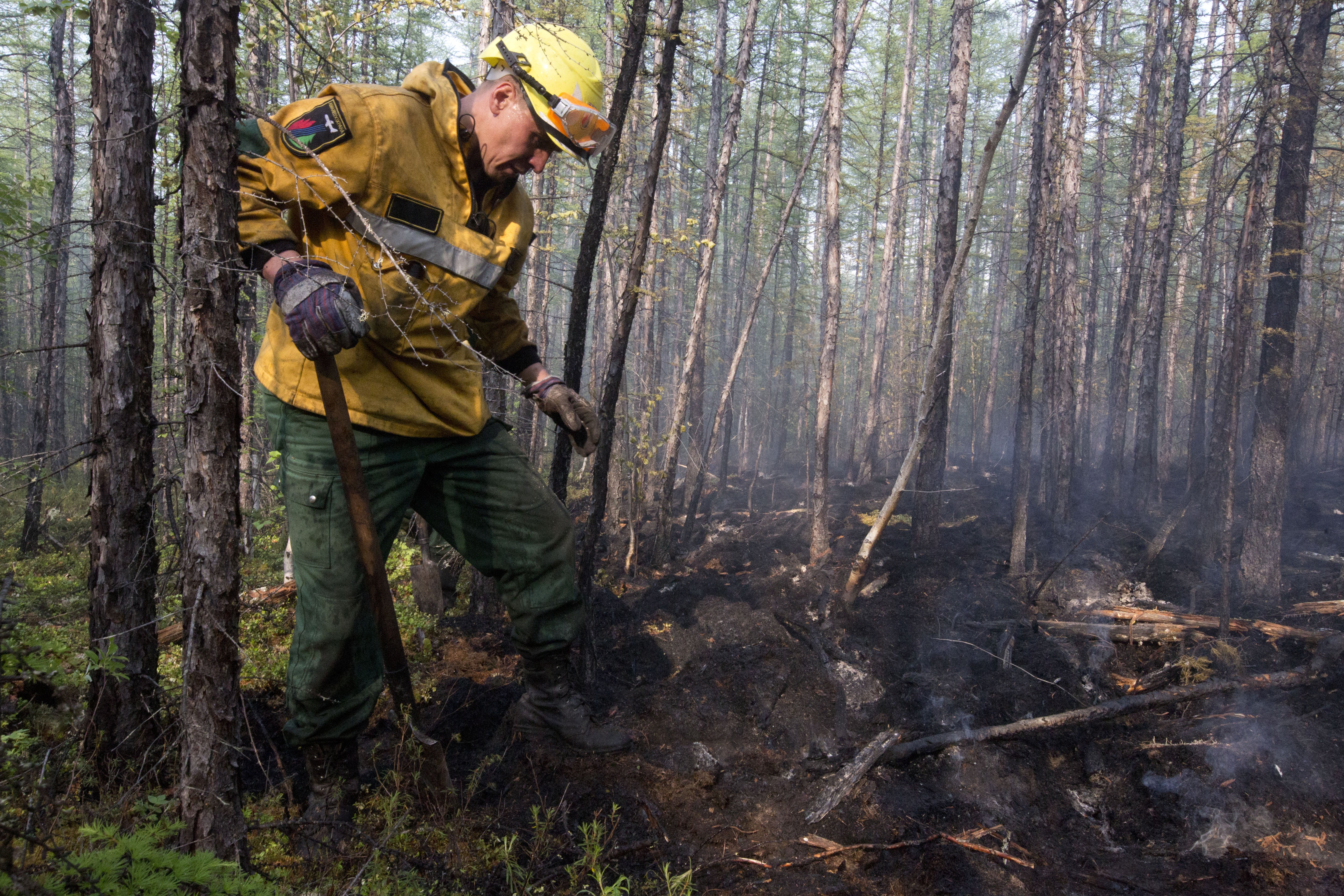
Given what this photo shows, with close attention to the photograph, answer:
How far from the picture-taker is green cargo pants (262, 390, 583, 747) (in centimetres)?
223

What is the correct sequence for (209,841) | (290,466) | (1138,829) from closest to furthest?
1. (209,841)
2. (290,466)
3. (1138,829)

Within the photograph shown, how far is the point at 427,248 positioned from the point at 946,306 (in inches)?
179

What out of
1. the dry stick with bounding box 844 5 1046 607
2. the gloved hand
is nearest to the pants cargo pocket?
the gloved hand

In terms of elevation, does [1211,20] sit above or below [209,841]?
above

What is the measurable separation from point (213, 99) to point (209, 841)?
1862 millimetres

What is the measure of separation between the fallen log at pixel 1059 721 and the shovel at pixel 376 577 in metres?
1.56

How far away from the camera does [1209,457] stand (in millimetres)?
10016

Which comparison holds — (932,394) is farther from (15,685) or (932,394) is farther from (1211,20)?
(1211,20)

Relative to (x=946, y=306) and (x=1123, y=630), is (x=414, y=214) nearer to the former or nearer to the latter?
(x=946, y=306)

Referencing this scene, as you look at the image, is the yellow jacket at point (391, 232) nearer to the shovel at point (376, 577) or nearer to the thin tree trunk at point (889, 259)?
the shovel at point (376, 577)

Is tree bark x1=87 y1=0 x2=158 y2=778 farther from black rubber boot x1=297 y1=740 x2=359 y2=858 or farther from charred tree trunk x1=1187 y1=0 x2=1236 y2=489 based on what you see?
charred tree trunk x1=1187 y1=0 x2=1236 y2=489

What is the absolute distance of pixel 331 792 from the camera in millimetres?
2307

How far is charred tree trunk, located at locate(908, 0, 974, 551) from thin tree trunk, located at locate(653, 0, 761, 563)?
211 cm

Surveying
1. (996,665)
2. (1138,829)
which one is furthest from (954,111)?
(1138,829)
